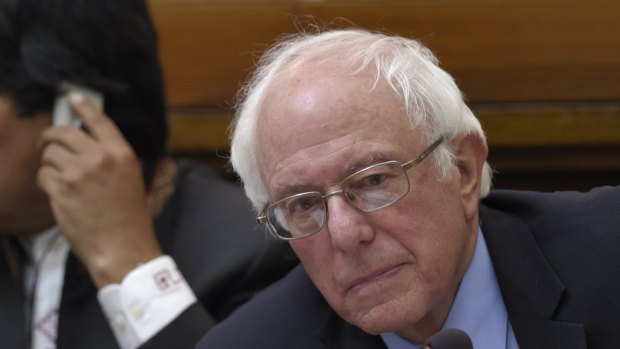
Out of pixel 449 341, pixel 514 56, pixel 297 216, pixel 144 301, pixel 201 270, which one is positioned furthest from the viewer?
pixel 514 56

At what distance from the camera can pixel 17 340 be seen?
238 cm

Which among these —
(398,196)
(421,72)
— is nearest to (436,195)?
(398,196)

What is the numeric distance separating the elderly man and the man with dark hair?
40 cm

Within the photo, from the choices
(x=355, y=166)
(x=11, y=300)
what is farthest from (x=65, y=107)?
(x=355, y=166)

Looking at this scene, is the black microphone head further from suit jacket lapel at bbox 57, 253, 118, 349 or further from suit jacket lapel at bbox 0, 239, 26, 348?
suit jacket lapel at bbox 0, 239, 26, 348

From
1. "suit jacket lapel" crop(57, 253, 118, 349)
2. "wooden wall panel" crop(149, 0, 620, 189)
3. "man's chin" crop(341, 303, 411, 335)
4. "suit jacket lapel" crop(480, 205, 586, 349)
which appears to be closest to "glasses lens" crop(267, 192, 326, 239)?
"man's chin" crop(341, 303, 411, 335)

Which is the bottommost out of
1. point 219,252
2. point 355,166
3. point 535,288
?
point 219,252

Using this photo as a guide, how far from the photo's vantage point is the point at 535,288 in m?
1.82

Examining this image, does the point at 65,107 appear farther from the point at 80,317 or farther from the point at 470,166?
the point at 470,166

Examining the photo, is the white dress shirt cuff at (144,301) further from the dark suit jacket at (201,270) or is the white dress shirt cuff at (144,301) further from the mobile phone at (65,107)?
the mobile phone at (65,107)

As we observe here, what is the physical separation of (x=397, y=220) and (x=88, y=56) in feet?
3.37

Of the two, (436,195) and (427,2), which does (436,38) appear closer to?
(427,2)

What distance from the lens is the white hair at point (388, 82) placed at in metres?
1.77

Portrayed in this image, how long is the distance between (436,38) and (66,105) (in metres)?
0.96
